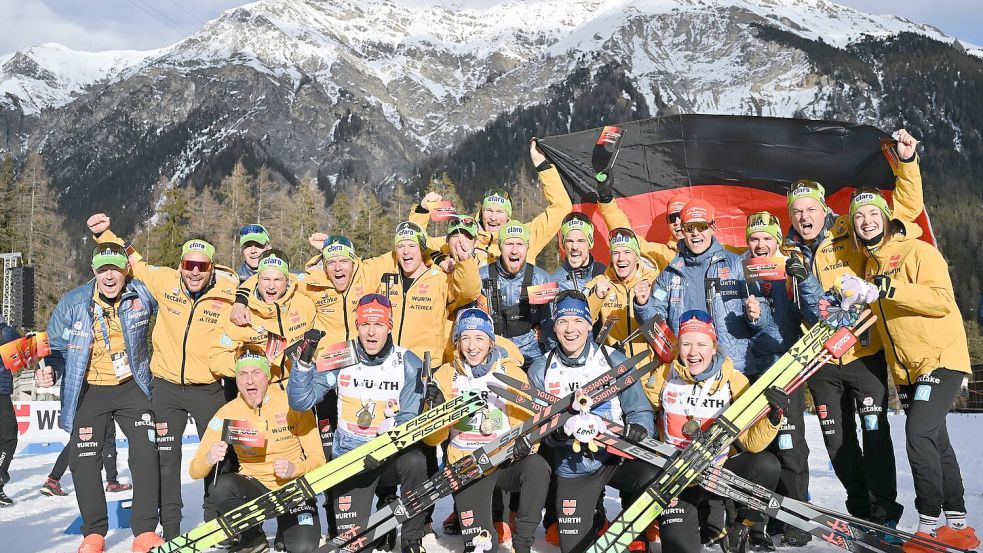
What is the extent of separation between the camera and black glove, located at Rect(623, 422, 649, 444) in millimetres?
5000

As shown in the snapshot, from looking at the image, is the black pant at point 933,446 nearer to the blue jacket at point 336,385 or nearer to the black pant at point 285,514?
the blue jacket at point 336,385

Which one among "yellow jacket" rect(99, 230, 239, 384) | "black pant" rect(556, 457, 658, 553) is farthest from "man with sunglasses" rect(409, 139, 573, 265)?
"black pant" rect(556, 457, 658, 553)

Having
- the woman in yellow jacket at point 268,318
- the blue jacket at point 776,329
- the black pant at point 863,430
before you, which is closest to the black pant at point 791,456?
the black pant at point 863,430

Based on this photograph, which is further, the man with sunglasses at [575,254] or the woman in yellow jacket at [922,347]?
the man with sunglasses at [575,254]

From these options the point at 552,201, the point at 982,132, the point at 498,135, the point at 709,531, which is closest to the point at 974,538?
the point at 709,531

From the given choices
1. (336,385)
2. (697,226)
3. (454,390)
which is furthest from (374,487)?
(697,226)

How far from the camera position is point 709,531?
18.0ft

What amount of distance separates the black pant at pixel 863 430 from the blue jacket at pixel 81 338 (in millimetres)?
5165

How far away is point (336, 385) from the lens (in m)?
5.70

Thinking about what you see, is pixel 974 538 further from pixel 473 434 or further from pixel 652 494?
pixel 473 434

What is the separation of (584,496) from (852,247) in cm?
275

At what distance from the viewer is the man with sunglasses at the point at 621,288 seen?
6.35 metres

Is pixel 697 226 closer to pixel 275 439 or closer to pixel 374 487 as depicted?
pixel 374 487

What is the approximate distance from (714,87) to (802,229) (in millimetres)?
200841
